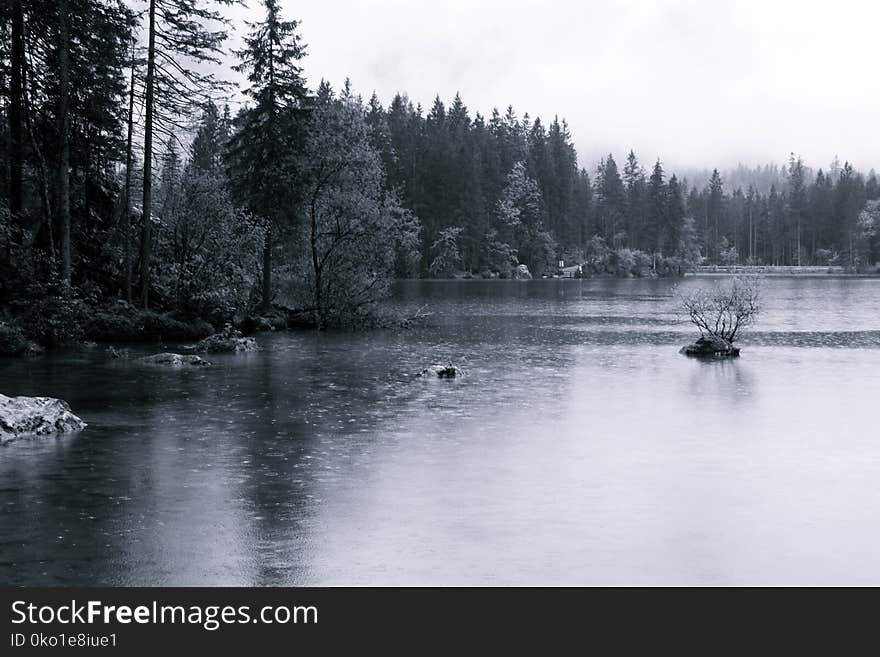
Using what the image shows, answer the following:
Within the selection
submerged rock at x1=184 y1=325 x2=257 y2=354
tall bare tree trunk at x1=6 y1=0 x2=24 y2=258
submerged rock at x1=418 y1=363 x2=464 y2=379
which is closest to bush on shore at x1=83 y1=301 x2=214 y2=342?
submerged rock at x1=184 y1=325 x2=257 y2=354

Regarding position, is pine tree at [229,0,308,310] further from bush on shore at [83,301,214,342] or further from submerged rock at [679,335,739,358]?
submerged rock at [679,335,739,358]

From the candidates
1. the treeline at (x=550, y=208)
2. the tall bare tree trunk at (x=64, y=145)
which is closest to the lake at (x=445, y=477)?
the tall bare tree trunk at (x=64, y=145)

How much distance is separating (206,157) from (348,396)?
245ft

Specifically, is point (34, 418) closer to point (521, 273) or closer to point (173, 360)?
point (173, 360)

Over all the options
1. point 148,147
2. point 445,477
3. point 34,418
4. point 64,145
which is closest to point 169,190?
point 148,147

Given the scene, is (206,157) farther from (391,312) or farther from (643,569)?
(643,569)

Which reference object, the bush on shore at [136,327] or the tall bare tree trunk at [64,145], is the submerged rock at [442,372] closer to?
the tall bare tree trunk at [64,145]

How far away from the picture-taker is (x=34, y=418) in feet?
54.1

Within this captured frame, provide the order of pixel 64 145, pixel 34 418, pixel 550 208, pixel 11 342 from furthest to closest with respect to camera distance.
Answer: pixel 550 208, pixel 64 145, pixel 11 342, pixel 34 418

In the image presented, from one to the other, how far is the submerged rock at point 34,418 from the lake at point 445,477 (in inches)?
18.5

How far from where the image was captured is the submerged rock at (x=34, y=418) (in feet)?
52.5

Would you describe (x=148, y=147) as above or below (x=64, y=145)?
above

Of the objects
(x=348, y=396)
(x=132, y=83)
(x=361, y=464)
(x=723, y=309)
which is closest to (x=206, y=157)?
(x=132, y=83)

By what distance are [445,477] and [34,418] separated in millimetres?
7780
